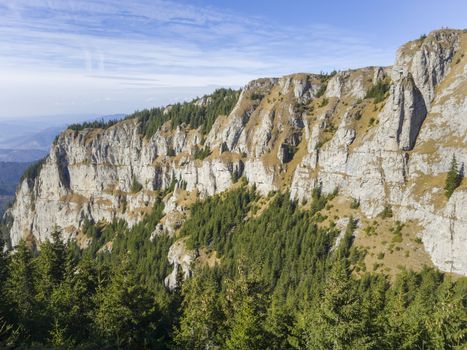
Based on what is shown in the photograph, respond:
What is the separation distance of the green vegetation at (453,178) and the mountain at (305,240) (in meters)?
0.32

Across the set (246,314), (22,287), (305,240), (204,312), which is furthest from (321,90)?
(246,314)

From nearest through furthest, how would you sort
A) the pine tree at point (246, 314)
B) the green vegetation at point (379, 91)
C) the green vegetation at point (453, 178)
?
the pine tree at point (246, 314), the green vegetation at point (453, 178), the green vegetation at point (379, 91)

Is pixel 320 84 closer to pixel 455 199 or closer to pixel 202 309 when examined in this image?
pixel 455 199

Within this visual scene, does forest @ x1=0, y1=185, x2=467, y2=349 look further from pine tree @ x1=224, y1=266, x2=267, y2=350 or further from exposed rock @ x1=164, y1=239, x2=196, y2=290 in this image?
exposed rock @ x1=164, y1=239, x2=196, y2=290

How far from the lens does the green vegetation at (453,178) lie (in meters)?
102

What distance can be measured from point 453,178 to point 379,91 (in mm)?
55941

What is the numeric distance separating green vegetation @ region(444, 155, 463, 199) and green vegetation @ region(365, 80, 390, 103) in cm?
4615

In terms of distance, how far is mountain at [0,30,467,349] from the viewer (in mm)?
41125

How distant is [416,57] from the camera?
423 feet

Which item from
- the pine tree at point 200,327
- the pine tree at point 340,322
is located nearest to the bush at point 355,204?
the pine tree at point 200,327

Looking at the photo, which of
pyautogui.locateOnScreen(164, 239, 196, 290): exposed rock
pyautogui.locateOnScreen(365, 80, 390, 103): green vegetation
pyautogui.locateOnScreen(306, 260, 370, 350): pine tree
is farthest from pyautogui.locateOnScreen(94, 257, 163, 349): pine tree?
pyautogui.locateOnScreen(365, 80, 390, 103): green vegetation

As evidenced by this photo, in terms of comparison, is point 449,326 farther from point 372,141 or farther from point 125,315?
point 372,141

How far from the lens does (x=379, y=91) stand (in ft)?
478

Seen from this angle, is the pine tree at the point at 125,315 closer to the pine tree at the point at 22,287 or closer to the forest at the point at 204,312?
the forest at the point at 204,312
